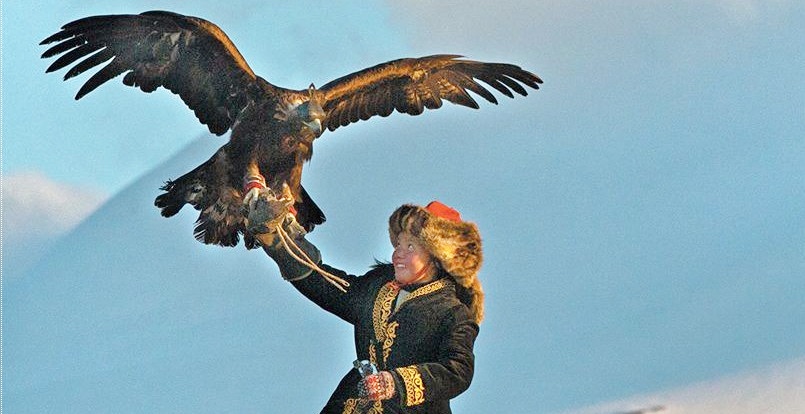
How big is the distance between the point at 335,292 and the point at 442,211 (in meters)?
0.59

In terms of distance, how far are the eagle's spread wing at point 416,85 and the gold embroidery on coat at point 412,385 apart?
1.39 metres

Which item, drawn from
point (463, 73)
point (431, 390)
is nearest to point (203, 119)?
point (463, 73)

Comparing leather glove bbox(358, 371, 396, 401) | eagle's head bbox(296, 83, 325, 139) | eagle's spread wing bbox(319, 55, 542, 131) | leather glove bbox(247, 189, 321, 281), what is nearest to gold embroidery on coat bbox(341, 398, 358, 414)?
leather glove bbox(358, 371, 396, 401)

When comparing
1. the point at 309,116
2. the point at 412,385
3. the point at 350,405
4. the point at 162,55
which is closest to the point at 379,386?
the point at 412,385

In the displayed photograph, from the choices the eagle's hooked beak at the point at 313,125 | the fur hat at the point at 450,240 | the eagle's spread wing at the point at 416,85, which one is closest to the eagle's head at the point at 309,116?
the eagle's hooked beak at the point at 313,125

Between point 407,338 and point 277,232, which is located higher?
point 277,232

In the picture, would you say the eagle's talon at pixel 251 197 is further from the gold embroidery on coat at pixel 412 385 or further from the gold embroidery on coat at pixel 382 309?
the gold embroidery on coat at pixel 412 385

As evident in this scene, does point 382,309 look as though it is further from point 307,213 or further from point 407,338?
point 307,213

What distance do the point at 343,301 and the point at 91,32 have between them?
167 centimetres

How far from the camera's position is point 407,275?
5.36 m

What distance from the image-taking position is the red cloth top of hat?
538 cm

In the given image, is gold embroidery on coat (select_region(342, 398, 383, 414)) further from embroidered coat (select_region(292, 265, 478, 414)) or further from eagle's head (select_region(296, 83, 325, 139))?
eagle's head (select_region(296, 83, 325, 139))

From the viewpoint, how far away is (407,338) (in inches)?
207

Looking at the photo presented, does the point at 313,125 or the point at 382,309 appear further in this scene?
the point at 313,125
